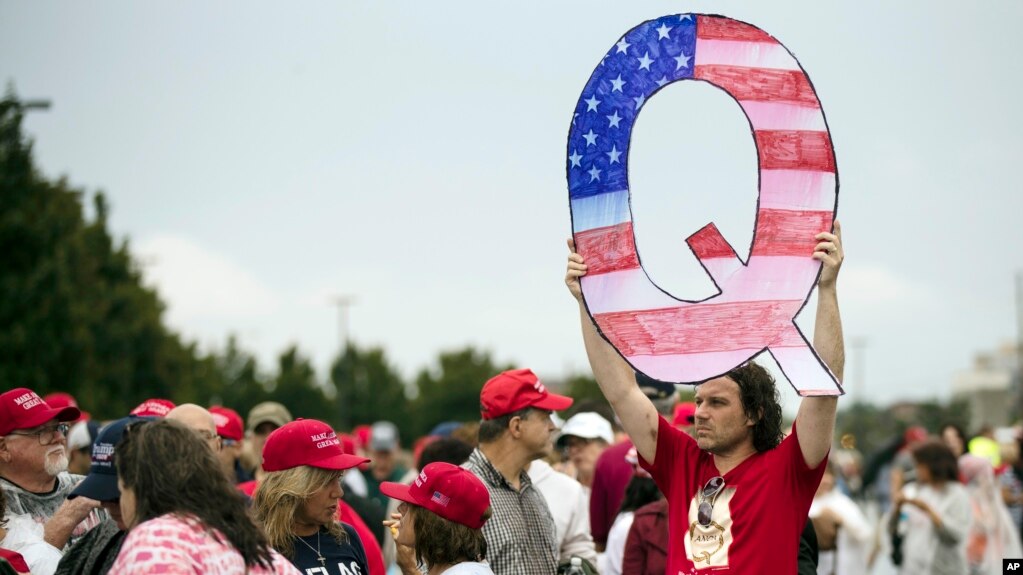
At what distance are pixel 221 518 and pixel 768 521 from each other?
1.83 m

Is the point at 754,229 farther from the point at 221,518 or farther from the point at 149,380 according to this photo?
the point at 149,380

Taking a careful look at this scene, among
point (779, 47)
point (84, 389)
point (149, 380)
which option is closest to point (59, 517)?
point (779, 47)

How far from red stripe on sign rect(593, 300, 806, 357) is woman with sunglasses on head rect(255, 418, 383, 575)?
3.91 feet

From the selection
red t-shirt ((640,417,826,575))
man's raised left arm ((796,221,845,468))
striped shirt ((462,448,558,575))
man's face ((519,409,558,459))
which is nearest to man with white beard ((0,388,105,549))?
striped shirt ((462,448,558,575))

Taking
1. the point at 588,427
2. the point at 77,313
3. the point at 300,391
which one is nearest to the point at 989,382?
the point at 300,391

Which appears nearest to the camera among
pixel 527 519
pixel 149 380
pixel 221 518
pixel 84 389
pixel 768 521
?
pixel 221 518

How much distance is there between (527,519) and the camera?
553cm

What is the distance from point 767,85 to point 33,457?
3.43 meters

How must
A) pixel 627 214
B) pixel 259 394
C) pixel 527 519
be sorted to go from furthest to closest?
pixel 259 394
pixel 527 519
pixel 627 214

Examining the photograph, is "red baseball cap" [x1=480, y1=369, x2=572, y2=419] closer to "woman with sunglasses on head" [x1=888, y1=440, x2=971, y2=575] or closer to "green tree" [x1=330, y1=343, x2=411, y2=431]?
"woman with sunglasses on head" [x1=888, y1=440, x2=971, y2=575]

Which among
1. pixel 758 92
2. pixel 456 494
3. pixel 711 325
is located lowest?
pixel 456 494

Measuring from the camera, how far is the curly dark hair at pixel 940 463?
10.5m

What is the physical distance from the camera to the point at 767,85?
4129 millimetres

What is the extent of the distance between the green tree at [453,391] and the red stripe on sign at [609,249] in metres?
58.3
